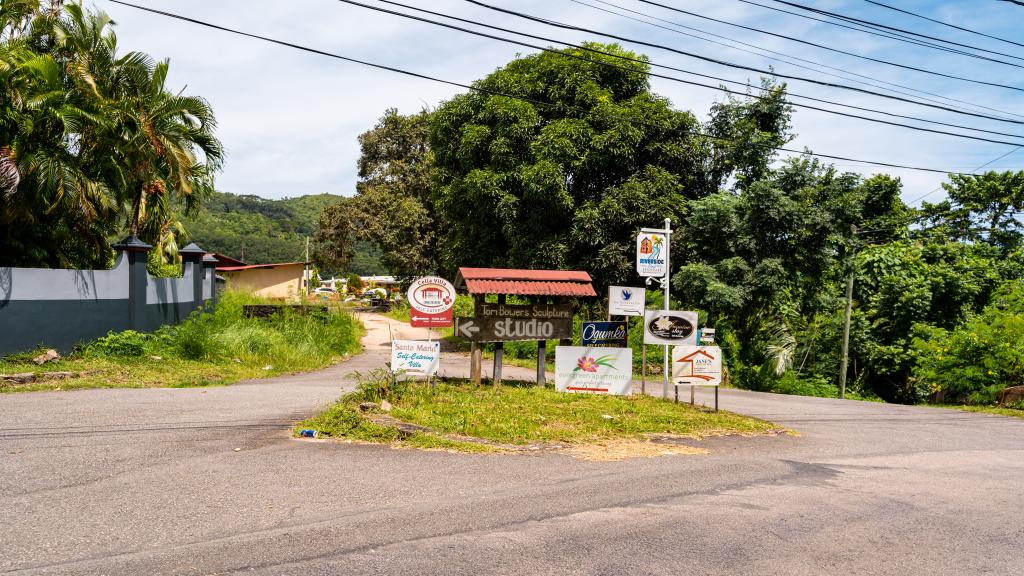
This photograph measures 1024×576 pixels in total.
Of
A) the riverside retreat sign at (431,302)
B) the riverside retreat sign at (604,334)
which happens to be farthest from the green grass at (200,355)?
the riverside retreat sign at (604,334)

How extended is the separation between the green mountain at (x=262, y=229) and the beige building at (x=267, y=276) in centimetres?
647

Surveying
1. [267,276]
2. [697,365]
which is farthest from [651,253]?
[267,276]

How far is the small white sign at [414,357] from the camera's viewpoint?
35.9 ft

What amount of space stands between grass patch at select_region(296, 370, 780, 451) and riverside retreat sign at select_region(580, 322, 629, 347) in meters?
1.17

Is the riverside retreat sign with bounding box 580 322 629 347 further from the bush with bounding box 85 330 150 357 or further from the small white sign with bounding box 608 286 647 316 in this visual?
the bush with bounding box 85 330 150 357

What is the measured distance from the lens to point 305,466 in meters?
7.09

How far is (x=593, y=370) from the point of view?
41.7 feet

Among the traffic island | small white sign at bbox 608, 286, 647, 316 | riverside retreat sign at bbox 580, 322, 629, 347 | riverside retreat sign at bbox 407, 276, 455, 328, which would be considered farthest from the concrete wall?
small white sign at bbox 608, 286, 647, 316

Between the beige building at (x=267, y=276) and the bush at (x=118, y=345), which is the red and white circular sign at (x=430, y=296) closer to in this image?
the bush at (x=118, y=345)

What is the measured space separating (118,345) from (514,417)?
34.9ft

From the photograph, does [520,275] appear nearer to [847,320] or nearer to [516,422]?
[516,422]

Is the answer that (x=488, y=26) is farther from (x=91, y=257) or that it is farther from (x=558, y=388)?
(x=91, y=257)

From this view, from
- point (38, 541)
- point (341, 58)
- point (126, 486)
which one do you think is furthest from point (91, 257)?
point (38, 541)

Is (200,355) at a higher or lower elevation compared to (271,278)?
lower
